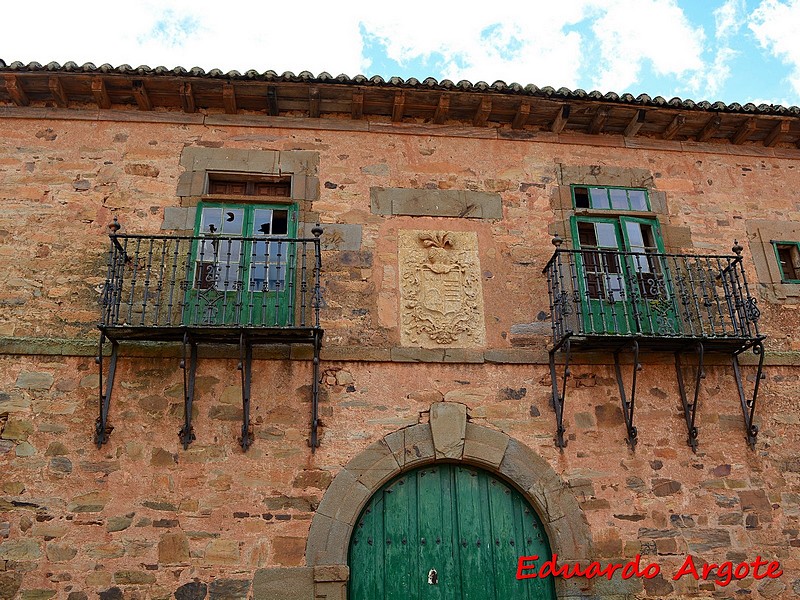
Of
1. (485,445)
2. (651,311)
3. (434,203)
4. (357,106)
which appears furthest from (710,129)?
(485,445)

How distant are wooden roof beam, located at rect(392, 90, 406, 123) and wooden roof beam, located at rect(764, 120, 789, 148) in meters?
4.36

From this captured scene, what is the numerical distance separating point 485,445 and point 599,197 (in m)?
3.13

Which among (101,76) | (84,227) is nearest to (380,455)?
(84,227)

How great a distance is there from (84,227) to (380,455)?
3.76 m

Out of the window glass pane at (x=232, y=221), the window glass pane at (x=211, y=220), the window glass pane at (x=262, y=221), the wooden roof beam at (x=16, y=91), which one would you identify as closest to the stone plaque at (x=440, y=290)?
the window glass pane at (x=262, y=221)

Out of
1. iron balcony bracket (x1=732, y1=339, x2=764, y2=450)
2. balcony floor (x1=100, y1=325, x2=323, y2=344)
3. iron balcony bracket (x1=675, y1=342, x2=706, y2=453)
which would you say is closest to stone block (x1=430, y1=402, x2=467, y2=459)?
balcony floor (x1=100, y1=325, x2=323, y2=344)

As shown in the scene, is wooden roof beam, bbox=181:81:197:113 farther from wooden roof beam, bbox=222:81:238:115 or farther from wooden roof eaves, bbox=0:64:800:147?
wooden roof beam, bbox=222:81:238:115

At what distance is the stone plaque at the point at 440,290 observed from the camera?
6910 mm

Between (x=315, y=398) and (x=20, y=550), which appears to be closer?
(x=20, y=550)

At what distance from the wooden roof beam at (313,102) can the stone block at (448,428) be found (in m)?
3.47

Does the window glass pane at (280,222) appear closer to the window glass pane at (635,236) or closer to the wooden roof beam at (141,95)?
the wooden roof beam at (141,95)

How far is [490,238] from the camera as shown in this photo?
7.42m

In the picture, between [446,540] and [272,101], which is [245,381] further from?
[272,101]

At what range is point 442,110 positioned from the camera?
7773 millimetres
